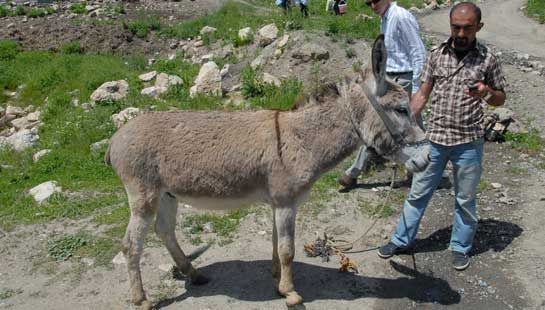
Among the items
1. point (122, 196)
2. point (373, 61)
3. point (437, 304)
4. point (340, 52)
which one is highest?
point (373, 61)

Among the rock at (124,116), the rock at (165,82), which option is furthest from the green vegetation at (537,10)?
the rock at (124,116)

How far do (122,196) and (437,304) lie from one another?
15.6 ft

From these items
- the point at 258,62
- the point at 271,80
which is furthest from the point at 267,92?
the point at 258,62

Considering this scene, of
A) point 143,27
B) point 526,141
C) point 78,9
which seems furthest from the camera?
point 78,9

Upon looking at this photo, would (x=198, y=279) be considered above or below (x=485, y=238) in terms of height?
below

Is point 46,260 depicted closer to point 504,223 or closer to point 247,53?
point 504,223

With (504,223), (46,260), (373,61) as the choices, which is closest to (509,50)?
(504,223)

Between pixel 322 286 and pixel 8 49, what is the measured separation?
15.1 metres

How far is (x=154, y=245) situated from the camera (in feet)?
19.0

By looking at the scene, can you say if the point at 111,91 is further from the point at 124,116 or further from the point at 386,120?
the point at 386,120

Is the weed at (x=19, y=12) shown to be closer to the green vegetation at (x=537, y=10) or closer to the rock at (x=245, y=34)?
the rock at (x=245, y=34)

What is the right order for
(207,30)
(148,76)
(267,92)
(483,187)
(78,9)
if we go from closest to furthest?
(483,187), (267,92), (148,76), (207,30), (78,9)

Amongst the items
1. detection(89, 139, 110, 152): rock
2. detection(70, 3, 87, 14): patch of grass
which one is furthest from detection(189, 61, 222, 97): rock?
detection(70, 3, 87, 14): patch of grass

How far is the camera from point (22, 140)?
31.8 ft
